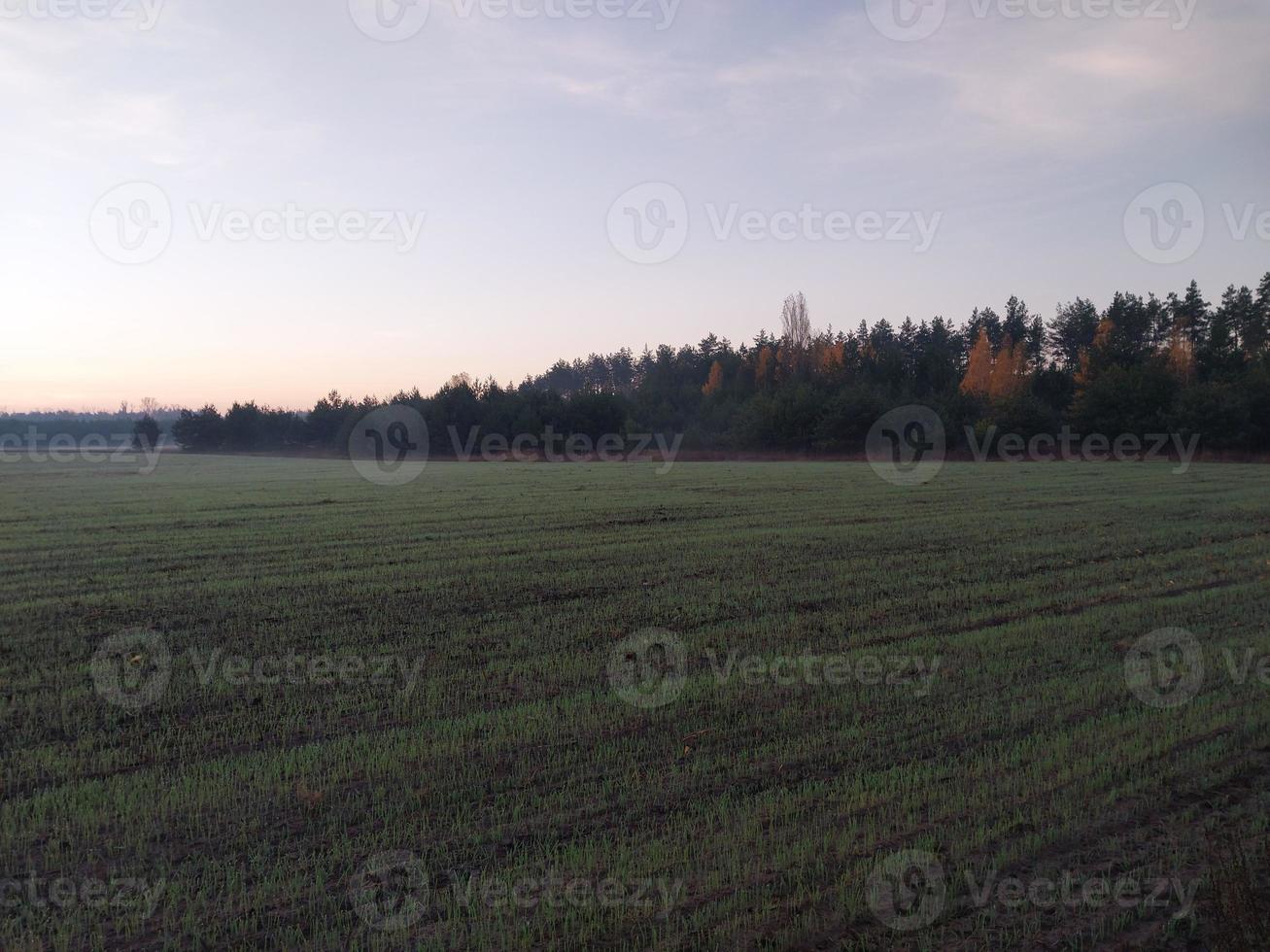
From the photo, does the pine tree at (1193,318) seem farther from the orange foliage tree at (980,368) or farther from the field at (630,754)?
the field at (630,754)

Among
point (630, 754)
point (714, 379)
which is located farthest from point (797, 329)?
→ point (630, 754)

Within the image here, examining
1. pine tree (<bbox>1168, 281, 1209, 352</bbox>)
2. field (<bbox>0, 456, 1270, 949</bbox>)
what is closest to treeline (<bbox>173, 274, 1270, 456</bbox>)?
pine tree (<bbox>1168, 281, 1209, 352</bbox>)

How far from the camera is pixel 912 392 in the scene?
9406 cm

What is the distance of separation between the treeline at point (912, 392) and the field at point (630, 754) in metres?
57.5

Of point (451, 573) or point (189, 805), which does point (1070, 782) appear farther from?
point (451, 573)

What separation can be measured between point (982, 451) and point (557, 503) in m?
50.1

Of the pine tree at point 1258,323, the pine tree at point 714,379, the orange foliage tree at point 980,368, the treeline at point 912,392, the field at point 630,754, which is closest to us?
the field at point 630,754

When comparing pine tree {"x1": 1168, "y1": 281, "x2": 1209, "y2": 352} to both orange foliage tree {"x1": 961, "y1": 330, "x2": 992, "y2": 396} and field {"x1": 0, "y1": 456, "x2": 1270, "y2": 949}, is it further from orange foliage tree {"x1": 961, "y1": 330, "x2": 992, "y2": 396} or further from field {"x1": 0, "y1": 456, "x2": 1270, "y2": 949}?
field {"x1": 0, "y1": 456, "x2": 1270, "y2": 949}

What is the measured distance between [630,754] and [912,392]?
93.1m

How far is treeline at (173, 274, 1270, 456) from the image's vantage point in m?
66.6

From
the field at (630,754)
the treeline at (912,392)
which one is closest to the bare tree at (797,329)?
the treeline at (912,392)

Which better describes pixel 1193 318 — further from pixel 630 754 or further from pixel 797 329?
pixel 630 754

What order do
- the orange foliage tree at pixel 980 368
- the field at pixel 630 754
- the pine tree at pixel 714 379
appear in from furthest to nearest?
the pine tree at pixel 714 379, the orange foliage tree at pixel 980 368, the field at pixel 630 754

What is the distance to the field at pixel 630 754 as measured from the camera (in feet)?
15.6
